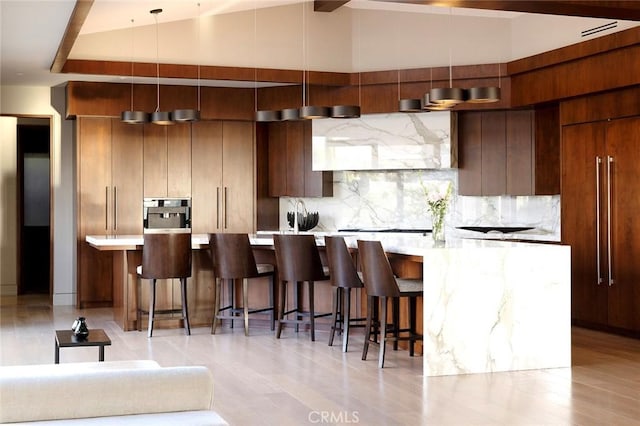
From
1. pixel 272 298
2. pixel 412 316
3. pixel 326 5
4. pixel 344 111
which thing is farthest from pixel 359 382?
pixel 326 5

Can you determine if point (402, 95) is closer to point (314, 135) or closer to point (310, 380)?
point (314, 135)

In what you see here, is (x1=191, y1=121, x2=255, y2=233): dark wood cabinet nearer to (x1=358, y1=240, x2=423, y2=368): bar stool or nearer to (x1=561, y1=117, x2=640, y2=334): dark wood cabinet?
(x1=561, y1=117, x2=640, y2=334): dark wood cabinet

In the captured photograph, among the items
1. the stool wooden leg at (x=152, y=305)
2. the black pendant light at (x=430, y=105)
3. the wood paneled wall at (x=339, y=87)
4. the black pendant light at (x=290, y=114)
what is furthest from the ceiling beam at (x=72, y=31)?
the black pendant light at (x=430, y=105)

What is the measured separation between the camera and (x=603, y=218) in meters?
8.06

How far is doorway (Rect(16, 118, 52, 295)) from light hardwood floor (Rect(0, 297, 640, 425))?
13.8ft

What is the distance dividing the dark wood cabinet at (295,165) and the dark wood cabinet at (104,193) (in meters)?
1.67

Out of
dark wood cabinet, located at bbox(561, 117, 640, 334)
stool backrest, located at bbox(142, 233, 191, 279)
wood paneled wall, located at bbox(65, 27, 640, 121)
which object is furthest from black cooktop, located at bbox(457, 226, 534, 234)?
stool backrest, located at bbox(142, 233, 191, 279)

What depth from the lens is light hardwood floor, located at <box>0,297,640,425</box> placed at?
483cm

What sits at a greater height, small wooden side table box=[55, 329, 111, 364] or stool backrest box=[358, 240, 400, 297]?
stool backrest box=[358, 240, 400, 297]

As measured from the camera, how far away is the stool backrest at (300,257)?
748cm

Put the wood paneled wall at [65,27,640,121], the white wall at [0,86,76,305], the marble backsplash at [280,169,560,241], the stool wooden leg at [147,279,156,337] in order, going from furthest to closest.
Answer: the white wall at [0,86,76,305], the marble backsplash at [280,169,560,241], the wood paneled wall at [65,27,640,121], the stool wooden leg at [147,279,156,337]

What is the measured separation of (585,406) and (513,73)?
16.8ft

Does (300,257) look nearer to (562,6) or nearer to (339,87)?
(562,6)
